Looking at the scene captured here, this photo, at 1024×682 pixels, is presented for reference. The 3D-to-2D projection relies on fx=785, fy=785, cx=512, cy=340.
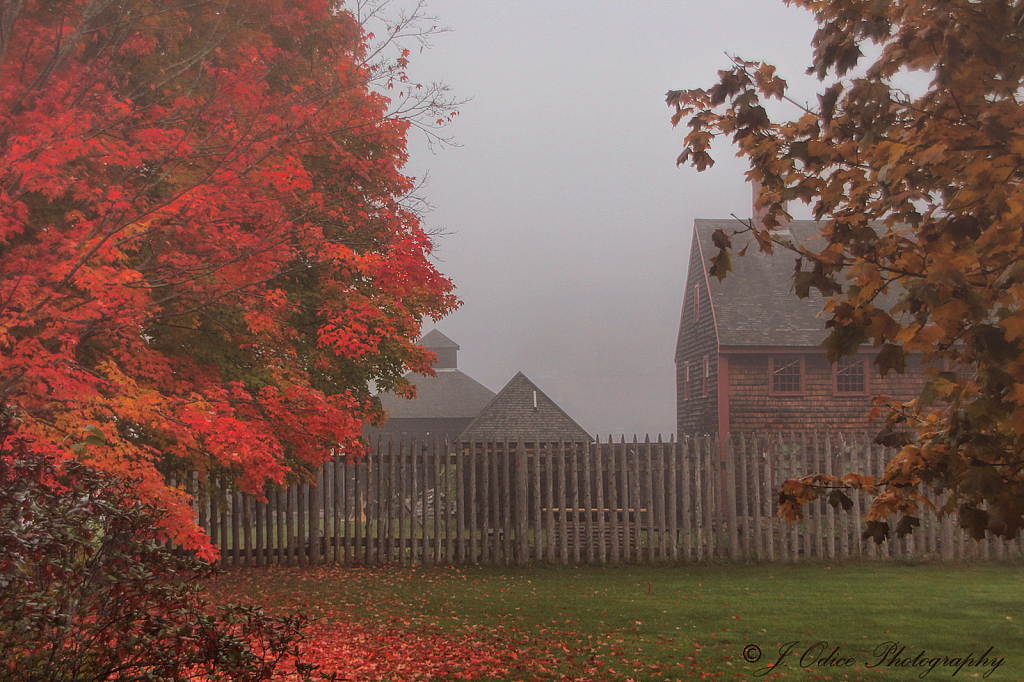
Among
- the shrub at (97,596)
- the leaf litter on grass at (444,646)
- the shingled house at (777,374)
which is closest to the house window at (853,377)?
the shingled house at (777,374)

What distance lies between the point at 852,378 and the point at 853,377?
0.17ft

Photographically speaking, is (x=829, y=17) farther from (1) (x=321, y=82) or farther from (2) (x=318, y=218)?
(1) (x=321, y=82)

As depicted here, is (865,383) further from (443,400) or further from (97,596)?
(443,400)

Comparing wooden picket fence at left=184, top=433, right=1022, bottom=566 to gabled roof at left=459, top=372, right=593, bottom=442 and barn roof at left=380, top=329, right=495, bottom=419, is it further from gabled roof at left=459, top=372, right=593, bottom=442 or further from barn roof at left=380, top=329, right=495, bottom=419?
barn roof at left=380, top=329, right=495, bottom=419

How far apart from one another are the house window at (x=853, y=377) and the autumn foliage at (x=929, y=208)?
70.0 ft

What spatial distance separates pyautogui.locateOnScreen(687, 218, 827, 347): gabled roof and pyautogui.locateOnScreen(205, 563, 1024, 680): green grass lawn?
37.9 feet

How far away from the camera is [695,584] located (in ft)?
37.8

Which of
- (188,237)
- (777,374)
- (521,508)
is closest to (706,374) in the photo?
(777,374)

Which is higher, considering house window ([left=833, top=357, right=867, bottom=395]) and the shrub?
house window ([left=833, top=357, right=867, bottom=395])

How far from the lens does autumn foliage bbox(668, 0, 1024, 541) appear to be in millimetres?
2939

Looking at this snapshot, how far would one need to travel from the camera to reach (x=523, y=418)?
29391 millimetres

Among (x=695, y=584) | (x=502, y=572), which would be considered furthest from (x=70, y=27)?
(x=695, y=584)

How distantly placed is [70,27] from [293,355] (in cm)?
485

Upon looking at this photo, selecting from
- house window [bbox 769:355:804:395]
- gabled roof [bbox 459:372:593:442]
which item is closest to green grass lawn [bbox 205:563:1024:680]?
house window [bbox 769:355:804:395]
